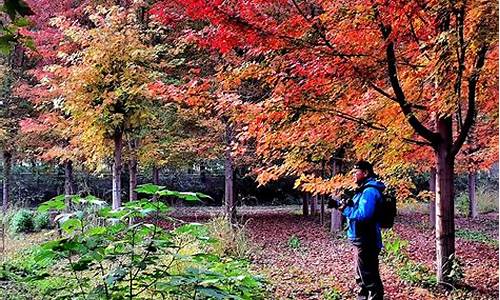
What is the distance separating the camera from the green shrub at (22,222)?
42.6 ft

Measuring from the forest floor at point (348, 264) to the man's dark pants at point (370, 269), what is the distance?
89cm

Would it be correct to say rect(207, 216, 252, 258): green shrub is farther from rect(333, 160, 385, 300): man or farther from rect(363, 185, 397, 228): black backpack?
rect(363, 185, 397, 228): black backpack

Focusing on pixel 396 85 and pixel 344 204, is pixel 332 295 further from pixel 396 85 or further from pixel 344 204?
pixel 396 85

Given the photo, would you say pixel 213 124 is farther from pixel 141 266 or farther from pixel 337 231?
pixel 141 266

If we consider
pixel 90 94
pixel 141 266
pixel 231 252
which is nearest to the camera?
pixel 141 266

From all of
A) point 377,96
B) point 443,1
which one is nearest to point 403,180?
point 377,96

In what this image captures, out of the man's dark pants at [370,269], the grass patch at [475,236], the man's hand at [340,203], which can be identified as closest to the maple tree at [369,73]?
the man's hand at [340,203]

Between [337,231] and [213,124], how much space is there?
4.03 metres

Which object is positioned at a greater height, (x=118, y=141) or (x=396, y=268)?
(x=118, y=141)

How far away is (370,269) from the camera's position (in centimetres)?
466

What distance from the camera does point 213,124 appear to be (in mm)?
A: 12078

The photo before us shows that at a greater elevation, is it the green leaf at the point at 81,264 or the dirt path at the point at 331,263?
the green leaf at the point at 81,264

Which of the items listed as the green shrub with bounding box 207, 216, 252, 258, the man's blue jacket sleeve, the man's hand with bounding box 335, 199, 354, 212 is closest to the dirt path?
the green shrub with bounding box 207, 216, 252, 258

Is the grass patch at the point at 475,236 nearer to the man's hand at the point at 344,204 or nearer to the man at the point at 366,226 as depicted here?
the man at the point at 366,226
